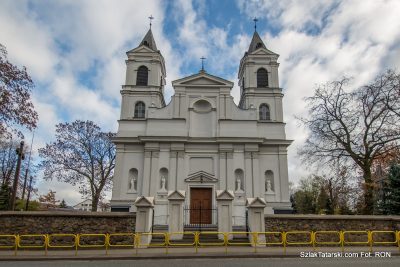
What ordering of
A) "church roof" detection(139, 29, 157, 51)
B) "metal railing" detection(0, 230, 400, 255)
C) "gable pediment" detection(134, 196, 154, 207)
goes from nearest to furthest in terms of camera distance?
"metal railing" detection(0, 230, 400, 255), "gable pediment" detection(134, 196, 154, 207), "church roof" detection(139, 29, 157, 51)

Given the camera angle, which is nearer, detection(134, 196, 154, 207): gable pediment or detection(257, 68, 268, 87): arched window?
detection(134, 196, 154, 207): gable pediment

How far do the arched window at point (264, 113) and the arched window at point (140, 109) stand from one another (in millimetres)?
10923

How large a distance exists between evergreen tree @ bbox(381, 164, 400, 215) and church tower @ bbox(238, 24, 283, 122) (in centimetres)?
1079

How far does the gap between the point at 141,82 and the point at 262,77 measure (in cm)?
1171

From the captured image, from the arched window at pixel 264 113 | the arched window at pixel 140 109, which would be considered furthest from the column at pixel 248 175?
the arched window at pixel 140 109

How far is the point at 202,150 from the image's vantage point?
1024 inches

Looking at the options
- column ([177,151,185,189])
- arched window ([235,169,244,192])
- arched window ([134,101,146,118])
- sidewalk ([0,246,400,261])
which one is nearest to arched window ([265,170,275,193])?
arched window ([235,169,244,192])

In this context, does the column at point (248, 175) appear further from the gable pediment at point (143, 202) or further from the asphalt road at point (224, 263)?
the asphalt road at point (224, 263)

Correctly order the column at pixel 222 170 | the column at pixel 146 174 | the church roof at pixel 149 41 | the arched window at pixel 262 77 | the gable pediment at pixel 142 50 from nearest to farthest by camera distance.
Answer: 1. the column at pixel 146 174
2. the column at pixel 222 170
3. the arched window at pixel 262 77
4. the gable pediment at pixel 142 50
5. the church roof at pixel 149 41

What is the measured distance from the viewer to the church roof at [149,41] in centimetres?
3291

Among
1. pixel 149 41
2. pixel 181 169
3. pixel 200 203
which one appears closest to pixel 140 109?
pixel 181 169

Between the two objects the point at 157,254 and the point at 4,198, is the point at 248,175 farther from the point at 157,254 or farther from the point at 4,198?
the point at 4,198

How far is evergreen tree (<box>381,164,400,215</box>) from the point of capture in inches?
769

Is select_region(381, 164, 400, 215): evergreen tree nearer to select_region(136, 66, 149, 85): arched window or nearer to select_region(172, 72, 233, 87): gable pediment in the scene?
select_region(172, 72, 233, 87): gable pediment
